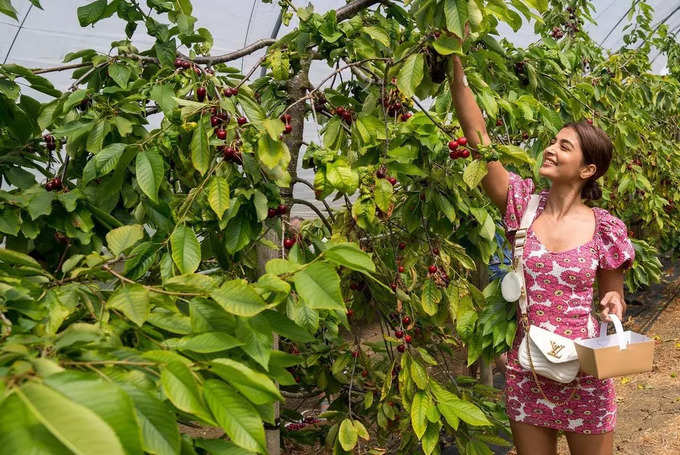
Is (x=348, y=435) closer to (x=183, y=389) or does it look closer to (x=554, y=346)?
(x=554, y=346)

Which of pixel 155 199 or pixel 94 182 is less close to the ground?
pixel 155 199

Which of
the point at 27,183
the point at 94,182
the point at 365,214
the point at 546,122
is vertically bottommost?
the point at 27,183

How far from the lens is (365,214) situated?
1.59 metres

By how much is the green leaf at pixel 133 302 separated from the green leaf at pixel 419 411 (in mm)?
1033

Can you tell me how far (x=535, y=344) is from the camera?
5.90ft

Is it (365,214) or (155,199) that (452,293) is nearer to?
(365,214)

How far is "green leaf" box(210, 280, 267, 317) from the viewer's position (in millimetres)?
856

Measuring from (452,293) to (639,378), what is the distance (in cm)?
329

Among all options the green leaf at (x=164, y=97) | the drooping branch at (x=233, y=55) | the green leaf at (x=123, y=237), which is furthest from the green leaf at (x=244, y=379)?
the drooping branch at (x=233, y=55)

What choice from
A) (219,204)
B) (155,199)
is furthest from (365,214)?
(155,199)

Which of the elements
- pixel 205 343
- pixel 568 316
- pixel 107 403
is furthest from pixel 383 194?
pixel 107 403

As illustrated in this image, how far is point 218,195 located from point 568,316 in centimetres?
109

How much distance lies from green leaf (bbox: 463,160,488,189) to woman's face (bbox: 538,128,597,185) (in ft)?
1.15

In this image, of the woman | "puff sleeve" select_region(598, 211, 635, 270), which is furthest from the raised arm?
"puff sleeve" select_region(598, 211, 635, 270)
